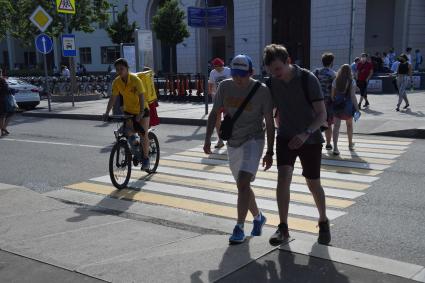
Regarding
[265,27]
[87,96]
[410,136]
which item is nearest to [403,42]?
[265,27]

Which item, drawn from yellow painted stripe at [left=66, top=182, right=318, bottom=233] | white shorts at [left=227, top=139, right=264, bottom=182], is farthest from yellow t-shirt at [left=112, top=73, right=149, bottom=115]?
white shorts at [left=227, top=139, right=264, bottom=182]

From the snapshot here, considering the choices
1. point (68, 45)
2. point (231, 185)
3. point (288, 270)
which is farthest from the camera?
point (68, 45)

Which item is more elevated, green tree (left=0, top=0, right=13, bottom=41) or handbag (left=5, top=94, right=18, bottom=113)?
green tree (left=0, top=0, right=13, bottom=41)

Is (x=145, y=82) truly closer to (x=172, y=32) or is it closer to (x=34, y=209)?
(x=34, y=209)

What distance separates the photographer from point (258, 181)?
7676mm

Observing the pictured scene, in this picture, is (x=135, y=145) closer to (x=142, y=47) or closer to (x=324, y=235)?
Result: (x=324, y=235)

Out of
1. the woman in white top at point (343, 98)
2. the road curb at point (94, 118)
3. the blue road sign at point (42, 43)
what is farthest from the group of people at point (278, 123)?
the blue road sign at point (42, 43)

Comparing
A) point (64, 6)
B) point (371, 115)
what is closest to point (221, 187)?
point (371, 115)

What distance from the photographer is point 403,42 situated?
33.5 metres

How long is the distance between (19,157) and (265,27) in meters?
29.0

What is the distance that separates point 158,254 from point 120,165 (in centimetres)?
323

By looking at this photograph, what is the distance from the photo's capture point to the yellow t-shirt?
7.73m

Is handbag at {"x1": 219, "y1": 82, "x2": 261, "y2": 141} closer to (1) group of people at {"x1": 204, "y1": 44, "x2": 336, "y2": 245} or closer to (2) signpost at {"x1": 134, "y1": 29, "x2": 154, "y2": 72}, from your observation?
(1) group of people at {"x1": 204, "y1": 44, "x2": 336, "y2": 245}

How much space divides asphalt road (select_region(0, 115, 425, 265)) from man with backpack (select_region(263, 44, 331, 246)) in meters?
0.73
